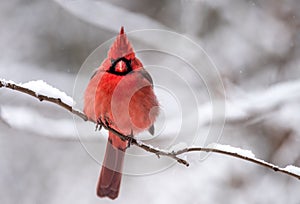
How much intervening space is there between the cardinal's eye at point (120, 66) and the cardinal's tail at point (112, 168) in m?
0.39

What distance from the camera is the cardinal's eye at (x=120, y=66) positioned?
1.63 metres

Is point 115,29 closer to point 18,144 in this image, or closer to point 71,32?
point 71,32

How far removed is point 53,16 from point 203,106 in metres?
1.86

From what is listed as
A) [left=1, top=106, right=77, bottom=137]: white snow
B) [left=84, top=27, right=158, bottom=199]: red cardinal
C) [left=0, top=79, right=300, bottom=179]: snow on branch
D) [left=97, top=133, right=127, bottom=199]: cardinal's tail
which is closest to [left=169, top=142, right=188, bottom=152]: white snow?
[left=0, top=79, right=300, bottom=179]: snow on branch

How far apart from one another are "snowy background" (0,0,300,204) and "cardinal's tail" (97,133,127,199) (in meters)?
0.98

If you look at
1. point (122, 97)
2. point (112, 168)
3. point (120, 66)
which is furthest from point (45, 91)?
point (112, 168)

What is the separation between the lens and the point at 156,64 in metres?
3.10

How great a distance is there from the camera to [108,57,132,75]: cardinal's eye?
163 cm

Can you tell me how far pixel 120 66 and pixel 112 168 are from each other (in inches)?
21.3

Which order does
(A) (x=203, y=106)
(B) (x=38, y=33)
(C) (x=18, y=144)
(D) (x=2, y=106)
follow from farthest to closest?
(B) (x=38, y=33) → (C) (x=18, y=144) → (D) (x=2, y=106) → (A) (x=203, y=106)

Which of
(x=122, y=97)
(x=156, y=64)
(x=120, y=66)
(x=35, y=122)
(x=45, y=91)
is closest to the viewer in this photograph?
(x=45, y=91)

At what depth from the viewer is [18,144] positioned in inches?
151

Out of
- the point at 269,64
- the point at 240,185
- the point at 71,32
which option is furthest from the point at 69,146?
the point at 269,64

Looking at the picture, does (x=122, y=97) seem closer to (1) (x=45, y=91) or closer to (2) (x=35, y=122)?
(1) (x=45, y=91)
